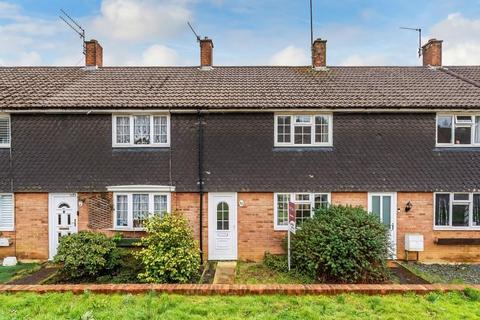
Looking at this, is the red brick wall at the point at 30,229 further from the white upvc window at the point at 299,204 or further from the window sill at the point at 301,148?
the window sill at the point at 301,148

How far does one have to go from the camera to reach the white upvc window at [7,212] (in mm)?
10445

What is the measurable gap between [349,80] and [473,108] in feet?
13.9

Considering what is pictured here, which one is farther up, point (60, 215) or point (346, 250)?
point (60, 215)

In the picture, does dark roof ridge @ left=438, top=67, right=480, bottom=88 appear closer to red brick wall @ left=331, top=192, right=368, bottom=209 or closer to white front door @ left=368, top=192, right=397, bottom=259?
white front door @ left=368, top=192, right=397, bottom=259

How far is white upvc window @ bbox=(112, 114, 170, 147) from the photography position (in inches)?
417

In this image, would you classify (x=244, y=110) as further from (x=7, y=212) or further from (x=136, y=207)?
(x=7, y=212)

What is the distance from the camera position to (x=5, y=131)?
418 inches

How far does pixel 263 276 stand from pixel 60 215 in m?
7.10

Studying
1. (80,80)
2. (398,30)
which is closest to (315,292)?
(80,80)

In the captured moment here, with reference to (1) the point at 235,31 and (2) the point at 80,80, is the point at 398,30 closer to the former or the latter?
(1) the point at 235,31

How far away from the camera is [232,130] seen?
34.9ft

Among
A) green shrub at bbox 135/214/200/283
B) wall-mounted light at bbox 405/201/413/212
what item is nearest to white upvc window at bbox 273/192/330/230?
wall-mounted light at bbox 405/201/413/212

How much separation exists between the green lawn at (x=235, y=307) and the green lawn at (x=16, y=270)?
3.40m

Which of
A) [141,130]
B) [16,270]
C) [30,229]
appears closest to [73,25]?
[141,130]
